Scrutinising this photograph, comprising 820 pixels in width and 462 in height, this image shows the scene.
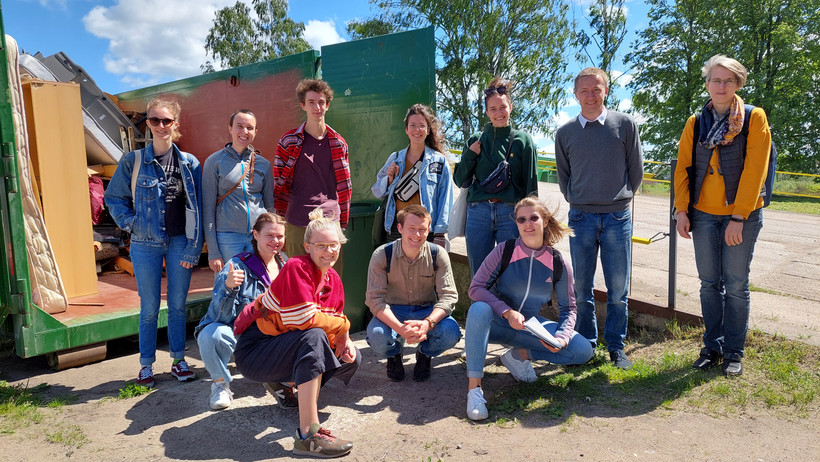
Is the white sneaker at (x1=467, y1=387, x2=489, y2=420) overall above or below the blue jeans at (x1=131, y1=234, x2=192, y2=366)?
below

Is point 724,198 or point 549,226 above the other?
point 724,198

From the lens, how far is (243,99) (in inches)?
255

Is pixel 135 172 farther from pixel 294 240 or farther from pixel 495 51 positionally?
pixel 495 51

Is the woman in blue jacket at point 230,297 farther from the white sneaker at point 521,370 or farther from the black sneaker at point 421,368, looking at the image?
the white sneaker at point 521,370

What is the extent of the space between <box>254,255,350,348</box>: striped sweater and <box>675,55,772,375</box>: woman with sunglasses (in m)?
2.20

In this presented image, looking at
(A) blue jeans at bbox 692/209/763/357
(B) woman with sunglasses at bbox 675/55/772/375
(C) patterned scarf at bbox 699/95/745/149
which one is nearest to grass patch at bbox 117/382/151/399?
(B) woman with sunglasses at bbox 675/55/772/375

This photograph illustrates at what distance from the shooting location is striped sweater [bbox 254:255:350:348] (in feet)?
9.29

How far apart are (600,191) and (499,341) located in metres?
1.18

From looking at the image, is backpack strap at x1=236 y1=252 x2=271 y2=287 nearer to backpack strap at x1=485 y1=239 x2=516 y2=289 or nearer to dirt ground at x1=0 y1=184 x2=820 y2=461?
dirt ground at x1=0 y1=184 x2=820 y2=461

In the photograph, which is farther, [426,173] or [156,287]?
[426,173]

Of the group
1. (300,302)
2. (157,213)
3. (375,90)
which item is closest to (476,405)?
(300,302)

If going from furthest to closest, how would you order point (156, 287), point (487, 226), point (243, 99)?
1. point (243, 99)
2. point (487, 226)
3. point (156, 287)

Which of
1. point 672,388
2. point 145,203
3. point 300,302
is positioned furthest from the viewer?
point 145,203

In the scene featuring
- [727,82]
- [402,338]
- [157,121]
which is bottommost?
[402,338]
